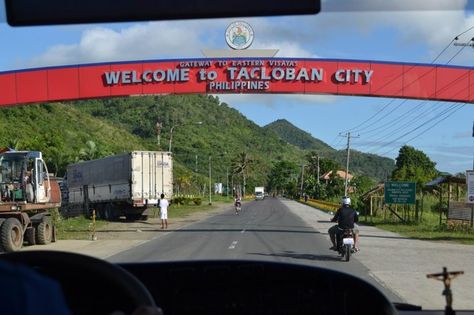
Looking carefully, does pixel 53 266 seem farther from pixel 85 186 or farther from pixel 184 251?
pixel 85 186

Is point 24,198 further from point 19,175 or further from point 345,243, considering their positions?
point 345,243

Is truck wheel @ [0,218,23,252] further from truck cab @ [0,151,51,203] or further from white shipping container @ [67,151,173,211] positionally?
white shipping container @ [67,151,173,211]

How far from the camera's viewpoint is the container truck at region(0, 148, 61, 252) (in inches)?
822

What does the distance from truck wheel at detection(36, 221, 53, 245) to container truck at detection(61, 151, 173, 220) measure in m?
13.4

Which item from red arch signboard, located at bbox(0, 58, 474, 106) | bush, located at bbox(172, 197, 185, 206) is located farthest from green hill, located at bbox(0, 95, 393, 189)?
bush, located at bbox(172, 197, 185, 206)

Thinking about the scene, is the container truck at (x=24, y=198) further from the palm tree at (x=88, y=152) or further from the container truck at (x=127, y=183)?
the palm tree at (x=88, y=152)

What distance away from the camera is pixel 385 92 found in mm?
5156

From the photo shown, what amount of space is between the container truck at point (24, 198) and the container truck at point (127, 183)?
1353cm

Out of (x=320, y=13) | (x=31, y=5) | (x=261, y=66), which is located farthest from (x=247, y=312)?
(x=261, y=66)

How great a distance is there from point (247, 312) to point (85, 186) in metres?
40.8

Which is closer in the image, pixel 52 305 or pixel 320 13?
pixel 52 305

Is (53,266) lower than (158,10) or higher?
lower

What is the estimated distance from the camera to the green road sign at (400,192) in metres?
31.9

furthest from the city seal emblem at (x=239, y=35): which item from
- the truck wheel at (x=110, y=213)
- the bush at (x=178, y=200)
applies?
the bush at (x=178, y=200)
